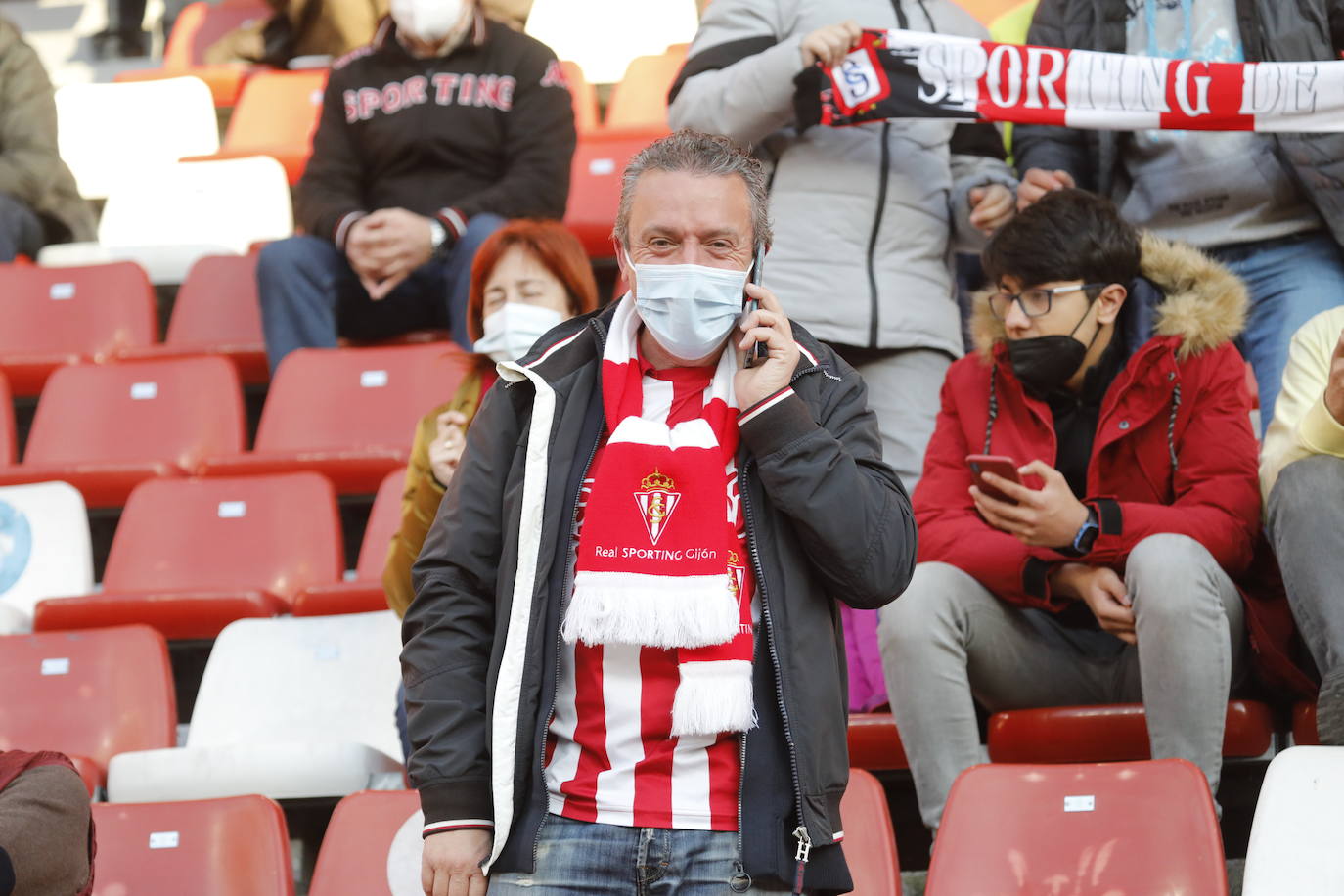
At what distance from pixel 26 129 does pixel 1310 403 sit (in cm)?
406

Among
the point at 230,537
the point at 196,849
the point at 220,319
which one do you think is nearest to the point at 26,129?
the point at 220,319

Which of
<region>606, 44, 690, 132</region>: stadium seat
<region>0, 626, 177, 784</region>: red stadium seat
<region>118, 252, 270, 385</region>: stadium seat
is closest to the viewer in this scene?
<region>0, 626, 177, 784</region>: red stadium seat

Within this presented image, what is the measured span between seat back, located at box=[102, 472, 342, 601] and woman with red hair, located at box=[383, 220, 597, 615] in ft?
2.36

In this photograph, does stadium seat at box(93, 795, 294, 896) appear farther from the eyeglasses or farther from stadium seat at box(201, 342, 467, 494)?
the eyeglasses

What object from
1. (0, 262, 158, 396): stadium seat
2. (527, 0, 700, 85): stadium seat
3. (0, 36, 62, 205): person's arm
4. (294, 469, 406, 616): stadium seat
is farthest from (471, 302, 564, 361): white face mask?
(527, 0, 700, 85): stadium seat

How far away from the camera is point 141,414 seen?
3.97 m

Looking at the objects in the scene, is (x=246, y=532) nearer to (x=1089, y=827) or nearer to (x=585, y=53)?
(x=1089, y=827)

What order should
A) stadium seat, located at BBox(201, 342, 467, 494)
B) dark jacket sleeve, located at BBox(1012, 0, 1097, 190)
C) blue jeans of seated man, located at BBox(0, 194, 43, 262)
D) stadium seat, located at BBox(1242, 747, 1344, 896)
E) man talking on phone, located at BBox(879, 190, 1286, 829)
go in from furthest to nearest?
blue jeans of seated man, located at BBox(0, 194, 43, 262) → stadium seat, located at BBox(201, 342, 467, 494) → dark jacket sleeve, located at BBox(1012, 0, 1097, 190) → man talking on phone, located at BBox(879, 190, 1286, 829) → stadium seat, located at BBox(1242, 747, 1344, 896)

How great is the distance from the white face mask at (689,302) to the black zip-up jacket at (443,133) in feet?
8.44

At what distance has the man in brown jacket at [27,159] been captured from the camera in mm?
5000

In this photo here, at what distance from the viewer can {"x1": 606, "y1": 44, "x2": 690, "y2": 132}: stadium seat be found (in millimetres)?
5504

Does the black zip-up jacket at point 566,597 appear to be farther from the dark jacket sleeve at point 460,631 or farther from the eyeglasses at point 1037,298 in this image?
the eyeglasses at point 1037,298

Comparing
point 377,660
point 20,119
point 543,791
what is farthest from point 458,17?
point 543,791

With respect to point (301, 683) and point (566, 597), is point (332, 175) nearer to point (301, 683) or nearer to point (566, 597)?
point (301, 683)
